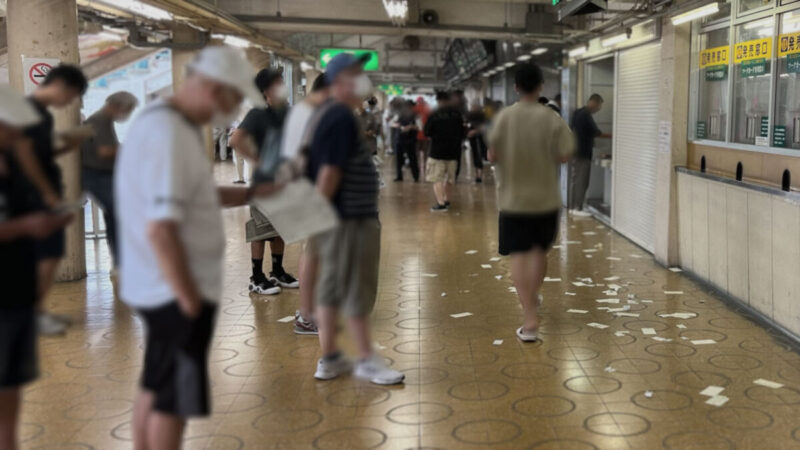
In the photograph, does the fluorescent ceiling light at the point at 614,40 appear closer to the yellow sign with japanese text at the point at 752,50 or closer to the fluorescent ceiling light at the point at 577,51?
the fluorescent ceiling light at the point at 577,51

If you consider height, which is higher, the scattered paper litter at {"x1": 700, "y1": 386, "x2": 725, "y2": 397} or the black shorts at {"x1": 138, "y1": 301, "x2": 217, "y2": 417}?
the black shorts at {"x1": 138, "y1": 301, "x2": 217, "y2": 417}

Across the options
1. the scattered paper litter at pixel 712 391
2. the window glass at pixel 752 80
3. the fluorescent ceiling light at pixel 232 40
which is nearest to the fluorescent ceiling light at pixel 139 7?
the fluorescent ceiling light at pixel 232 40

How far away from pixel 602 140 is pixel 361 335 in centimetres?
1025

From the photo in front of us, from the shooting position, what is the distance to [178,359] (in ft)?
8.30

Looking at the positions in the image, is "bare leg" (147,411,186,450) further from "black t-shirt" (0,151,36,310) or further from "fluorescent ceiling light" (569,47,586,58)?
"fluorescent ceiling light" (569,47,586,58)

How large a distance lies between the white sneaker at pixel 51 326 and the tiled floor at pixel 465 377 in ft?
2.75

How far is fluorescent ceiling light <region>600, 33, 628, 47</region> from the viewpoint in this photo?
9.11 m

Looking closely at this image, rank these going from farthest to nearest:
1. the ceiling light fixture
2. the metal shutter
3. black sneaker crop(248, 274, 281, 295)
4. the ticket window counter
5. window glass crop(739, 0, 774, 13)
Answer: the ticket window counter, the ceiling light fixture, the metal shutter, black sneaker crop(248, 274, 281, 295), window glass crop(739, 0, 774, 13)

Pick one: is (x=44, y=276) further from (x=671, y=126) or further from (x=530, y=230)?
(x=671, y=126)

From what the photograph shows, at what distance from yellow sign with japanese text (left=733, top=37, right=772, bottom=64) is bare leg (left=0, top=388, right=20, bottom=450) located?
17.8 ft

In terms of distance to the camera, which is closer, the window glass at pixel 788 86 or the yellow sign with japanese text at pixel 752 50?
the window glass at pixel 788 86

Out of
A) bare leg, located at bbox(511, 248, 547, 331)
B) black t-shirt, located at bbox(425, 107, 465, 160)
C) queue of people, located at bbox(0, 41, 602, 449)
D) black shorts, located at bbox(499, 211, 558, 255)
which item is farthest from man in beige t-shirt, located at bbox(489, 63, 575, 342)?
black t-shirt, located at bbox(425, 107, 465, 160)

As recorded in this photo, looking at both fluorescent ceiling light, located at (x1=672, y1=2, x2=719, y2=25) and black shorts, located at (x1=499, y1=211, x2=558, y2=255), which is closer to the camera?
black shorts, located at (x1=499, y1=211, x2=558, y2=255)

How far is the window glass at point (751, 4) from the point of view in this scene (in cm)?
576
